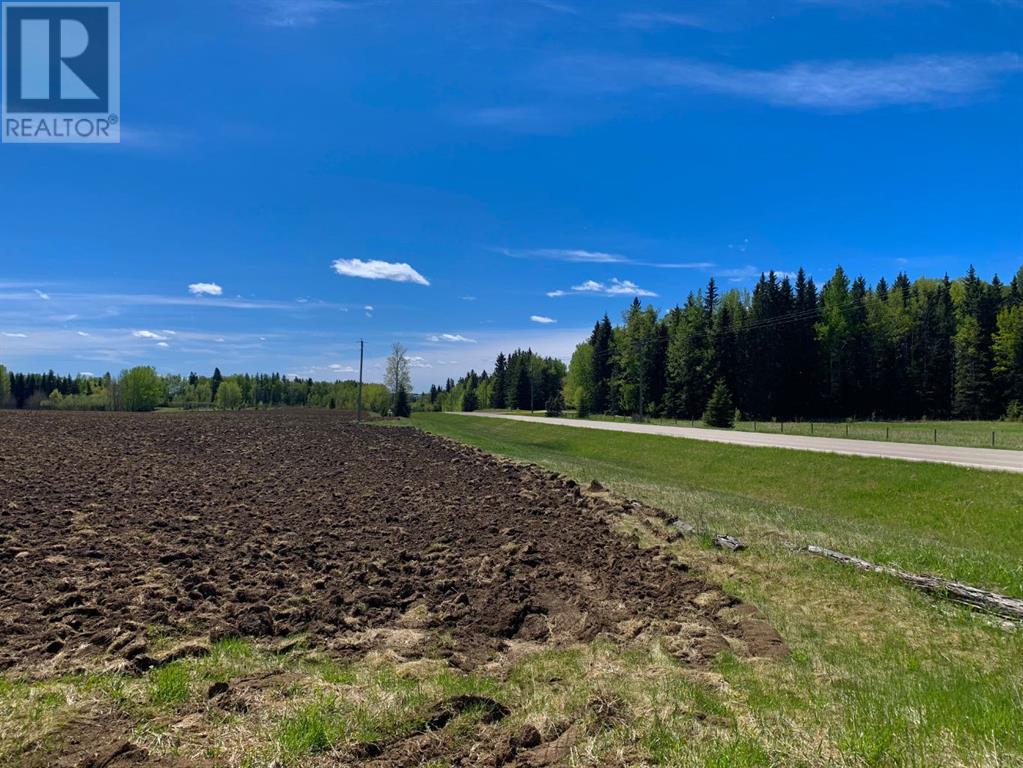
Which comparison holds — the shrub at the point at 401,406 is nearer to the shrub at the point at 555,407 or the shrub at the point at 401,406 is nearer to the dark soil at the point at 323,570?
the shrub at the point at 555,407

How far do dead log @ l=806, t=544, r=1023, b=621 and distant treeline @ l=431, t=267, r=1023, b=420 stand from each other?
64407mm

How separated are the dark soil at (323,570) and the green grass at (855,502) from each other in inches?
149

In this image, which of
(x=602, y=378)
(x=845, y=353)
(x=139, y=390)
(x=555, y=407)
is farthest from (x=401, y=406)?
(x=139, y=390)

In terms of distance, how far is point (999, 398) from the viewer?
240ft

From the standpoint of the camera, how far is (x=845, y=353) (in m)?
81.1

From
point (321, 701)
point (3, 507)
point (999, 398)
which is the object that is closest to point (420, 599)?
point (321, 701)

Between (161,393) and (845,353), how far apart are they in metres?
153

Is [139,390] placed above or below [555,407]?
above

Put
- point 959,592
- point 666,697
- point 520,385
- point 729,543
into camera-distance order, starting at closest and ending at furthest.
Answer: point 666,697 < point 959,592 < point 729,543 < point 520,385

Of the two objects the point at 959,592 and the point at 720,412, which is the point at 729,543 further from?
the point at 720,412

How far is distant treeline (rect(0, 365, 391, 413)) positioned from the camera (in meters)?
132

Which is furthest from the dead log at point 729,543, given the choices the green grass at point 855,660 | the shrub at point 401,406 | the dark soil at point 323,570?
the shrub at point 401,406

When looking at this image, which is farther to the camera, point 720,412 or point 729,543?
point 720,412

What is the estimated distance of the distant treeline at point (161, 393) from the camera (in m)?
132
